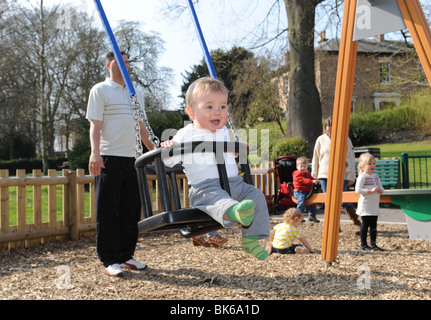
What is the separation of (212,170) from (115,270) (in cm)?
165

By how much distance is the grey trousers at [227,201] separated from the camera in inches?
100

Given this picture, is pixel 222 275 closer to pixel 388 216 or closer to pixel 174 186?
pixel 174 186

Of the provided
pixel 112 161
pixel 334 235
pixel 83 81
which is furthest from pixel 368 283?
pixel 83 81

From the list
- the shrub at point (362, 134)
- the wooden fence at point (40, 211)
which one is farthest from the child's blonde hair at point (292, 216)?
the shrub at point (362, 134)

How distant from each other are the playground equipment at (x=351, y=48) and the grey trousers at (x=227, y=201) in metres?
1.30

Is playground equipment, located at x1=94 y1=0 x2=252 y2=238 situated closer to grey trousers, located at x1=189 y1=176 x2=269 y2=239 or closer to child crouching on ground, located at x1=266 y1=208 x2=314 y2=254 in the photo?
grey trousers, located at x1=189 y1=176 x2=269 y2=239

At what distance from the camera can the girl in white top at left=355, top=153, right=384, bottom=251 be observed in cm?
523

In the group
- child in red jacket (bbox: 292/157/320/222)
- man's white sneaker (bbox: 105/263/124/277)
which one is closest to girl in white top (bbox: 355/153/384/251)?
child in red jacket (bbox: 292/157/320/222)

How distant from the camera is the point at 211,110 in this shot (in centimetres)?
277

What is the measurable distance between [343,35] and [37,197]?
4.43m

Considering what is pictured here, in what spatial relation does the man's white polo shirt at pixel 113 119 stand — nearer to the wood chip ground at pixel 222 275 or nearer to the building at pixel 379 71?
the wood chip ground at pixel 222 275
